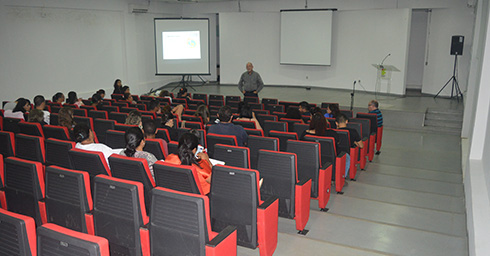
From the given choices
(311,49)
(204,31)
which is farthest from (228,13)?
(311,49)

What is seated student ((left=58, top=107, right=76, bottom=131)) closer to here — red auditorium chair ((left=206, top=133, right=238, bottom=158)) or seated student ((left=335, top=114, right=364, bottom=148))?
red auditorium chair ((left=206, top=133, right=238, bottom=158))

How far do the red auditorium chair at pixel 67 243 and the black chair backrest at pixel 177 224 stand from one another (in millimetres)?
652

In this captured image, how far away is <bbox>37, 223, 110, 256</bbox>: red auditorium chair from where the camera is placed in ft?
7.05

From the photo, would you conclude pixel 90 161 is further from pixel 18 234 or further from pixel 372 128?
pixel 372 128

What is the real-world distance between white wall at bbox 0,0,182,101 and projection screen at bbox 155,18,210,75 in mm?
795

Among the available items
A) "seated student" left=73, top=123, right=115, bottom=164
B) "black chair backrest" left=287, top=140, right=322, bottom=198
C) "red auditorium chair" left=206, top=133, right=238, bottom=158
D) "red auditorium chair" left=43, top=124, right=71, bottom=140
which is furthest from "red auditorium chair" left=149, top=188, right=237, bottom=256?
"red auditorium chair" left=43, top=124, right=71, bottom=140

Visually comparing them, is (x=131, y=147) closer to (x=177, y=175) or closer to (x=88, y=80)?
(x=177, y=175)

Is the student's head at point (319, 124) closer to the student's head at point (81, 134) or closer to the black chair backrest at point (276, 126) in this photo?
the black chair backrest at point (276, 126)

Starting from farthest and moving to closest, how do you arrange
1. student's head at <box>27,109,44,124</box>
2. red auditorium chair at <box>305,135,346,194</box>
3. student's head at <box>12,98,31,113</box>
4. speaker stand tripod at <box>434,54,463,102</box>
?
speaker stand tripod at <box>434,54,463,102</box>, student's head at <box>12,98,31,113</box>, student's head at <box>27,109,44,124</box>, red auditorium chair at <box>305,135,346,194</box>

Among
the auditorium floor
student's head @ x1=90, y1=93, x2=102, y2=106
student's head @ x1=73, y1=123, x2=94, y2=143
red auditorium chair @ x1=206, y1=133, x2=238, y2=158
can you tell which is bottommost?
the auditorium floor

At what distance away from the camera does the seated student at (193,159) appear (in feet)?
12.6

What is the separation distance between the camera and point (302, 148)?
15.4 ft

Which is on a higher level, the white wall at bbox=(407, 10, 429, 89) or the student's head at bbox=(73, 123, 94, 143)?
the white wall at bbox=(407, 10, 429, 89)

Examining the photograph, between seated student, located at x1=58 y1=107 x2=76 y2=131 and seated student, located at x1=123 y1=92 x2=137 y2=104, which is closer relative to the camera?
seated student, located at x1=58 y1=107 x2=76 y2=131
